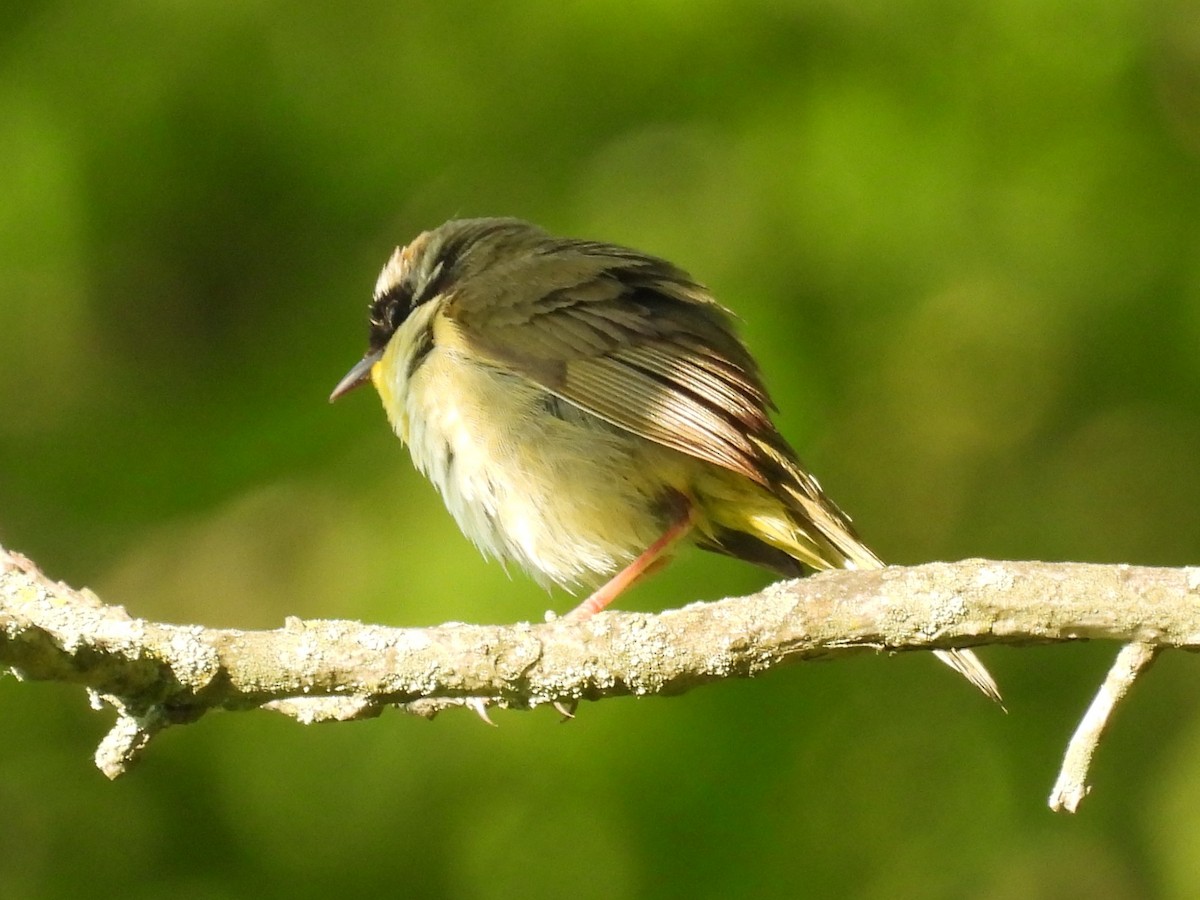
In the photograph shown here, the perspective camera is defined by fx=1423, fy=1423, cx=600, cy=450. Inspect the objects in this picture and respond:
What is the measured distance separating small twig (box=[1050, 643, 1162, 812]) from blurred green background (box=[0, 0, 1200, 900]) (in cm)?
222

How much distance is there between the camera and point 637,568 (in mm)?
4758

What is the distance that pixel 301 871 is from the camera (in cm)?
524

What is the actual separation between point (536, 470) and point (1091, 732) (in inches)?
85.9

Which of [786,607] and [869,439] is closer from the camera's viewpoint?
[786,607]

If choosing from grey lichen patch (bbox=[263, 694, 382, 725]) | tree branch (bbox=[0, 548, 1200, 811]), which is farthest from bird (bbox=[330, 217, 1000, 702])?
grey lichen patch (bbox=[263, 694, 382, 725])

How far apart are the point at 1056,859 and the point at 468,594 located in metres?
2.62

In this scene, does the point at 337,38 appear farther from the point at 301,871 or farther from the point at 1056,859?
the point at 1056,859

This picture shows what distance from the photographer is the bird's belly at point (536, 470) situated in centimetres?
460

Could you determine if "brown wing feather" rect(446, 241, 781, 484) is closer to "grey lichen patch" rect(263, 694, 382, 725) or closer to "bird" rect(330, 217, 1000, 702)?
"bird" rect(330, 217, 1000, 702)

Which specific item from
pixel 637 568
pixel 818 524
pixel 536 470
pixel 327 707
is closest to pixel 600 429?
pixel 536 470

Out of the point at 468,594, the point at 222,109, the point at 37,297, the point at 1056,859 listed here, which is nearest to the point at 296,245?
the point at 222,109

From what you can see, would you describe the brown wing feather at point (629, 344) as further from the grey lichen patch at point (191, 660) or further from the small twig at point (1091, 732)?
the grey lichen patch at point (191, 660)

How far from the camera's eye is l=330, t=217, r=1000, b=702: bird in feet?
14.8

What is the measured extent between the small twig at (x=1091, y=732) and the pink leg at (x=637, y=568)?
200 cm
